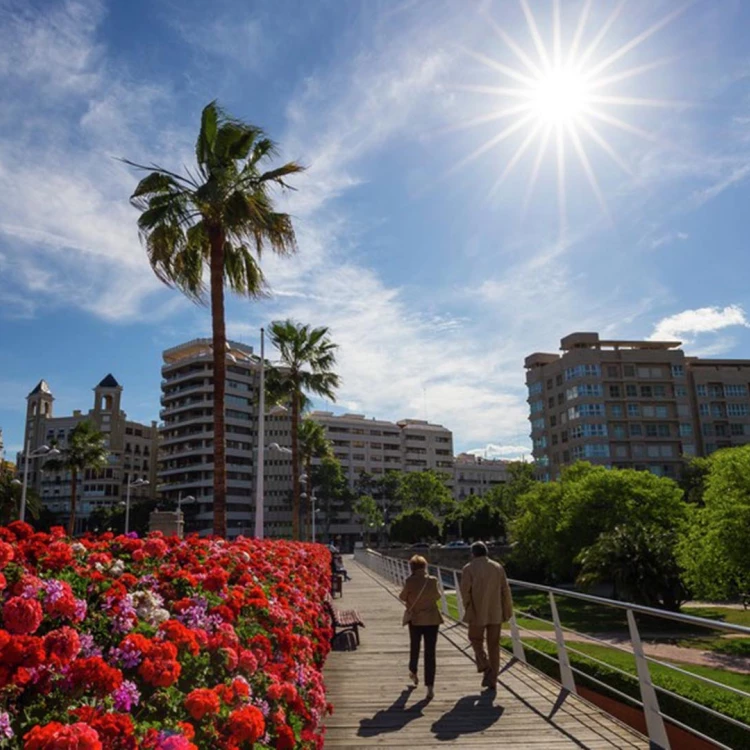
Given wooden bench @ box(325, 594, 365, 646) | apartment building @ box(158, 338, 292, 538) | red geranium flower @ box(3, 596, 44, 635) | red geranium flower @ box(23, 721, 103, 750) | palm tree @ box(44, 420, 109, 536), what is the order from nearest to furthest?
red geranium flower @ box(23, 721, 103, 750), red geranium flower @ box(3, 596, 44, 635), wooden bench @ box(325, 594, 365, 646), palm tree @ box(44, 420, 109, 536), apartment building @ box(158, 338, 292, 538)

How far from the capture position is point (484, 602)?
8.15 meters

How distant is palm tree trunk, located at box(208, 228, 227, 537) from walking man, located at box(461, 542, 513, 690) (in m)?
7.24

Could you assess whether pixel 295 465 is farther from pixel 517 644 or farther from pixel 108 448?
pixel 108 448

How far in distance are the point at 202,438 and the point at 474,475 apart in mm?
67635

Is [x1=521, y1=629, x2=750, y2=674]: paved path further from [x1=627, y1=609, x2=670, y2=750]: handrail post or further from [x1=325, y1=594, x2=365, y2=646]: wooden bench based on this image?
[x1=627, y1=609, x2=670, y2=750]: handrail post

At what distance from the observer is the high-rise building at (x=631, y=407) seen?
271 ft

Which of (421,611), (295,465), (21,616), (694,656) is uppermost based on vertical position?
(295,465)

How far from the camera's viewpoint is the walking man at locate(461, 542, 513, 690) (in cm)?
810

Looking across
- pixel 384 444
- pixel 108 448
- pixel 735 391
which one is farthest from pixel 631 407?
pixel 108 448

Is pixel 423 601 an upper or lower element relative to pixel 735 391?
lower

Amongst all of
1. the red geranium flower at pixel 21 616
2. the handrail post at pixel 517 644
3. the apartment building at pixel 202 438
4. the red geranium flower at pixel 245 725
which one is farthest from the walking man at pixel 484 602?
the apartment building at pixel 202 438

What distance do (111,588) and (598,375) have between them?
8631 centimetres

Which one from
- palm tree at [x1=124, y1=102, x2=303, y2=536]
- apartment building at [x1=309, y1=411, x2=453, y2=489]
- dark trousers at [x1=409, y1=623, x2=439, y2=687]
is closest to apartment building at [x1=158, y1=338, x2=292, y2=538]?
apartment building at [x1=309, y1=411, x2=453, y2=489]

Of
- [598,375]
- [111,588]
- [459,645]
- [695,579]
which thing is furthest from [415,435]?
[111,588]
